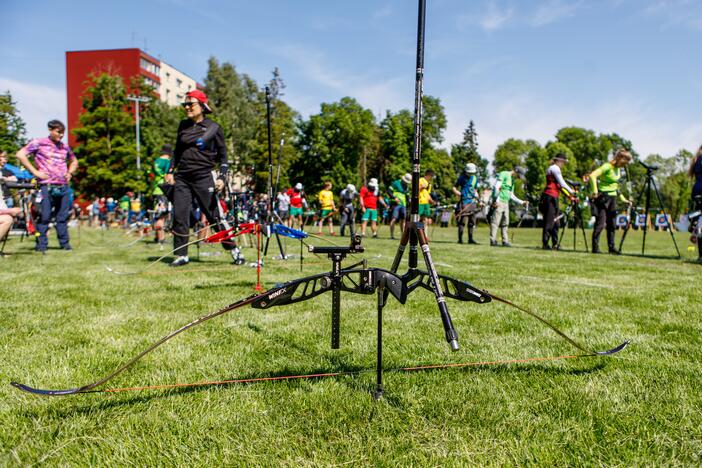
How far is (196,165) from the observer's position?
7.50 m

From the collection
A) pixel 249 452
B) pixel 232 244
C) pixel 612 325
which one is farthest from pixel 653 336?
pixel 232 244

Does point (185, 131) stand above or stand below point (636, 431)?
above

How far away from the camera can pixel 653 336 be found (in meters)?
3.78

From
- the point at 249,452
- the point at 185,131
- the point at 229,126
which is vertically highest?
the point at 229,126

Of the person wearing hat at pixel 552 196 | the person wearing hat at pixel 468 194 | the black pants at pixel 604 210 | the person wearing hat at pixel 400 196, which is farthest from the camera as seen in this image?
the person wearing hat at pixel 400 196

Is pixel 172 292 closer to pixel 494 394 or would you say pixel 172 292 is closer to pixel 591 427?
pixel 494 394

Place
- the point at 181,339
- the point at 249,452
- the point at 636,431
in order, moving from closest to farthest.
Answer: the point at 249,452
the point at 636,431
the point at 181,339

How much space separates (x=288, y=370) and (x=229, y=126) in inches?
2146

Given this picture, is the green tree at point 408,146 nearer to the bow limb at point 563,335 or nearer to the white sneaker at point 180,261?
the white sneaker at point 180,261

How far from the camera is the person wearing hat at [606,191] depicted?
11.3 m

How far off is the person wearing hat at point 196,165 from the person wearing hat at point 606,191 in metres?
8.49

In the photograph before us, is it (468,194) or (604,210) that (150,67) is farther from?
(604,210)

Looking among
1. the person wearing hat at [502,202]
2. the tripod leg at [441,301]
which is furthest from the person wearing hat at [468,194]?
the tripod leg at [441,301]

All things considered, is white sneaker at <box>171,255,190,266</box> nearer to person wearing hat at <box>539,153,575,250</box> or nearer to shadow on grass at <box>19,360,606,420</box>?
shadow on grass at <box>19,360,606,420</box>
